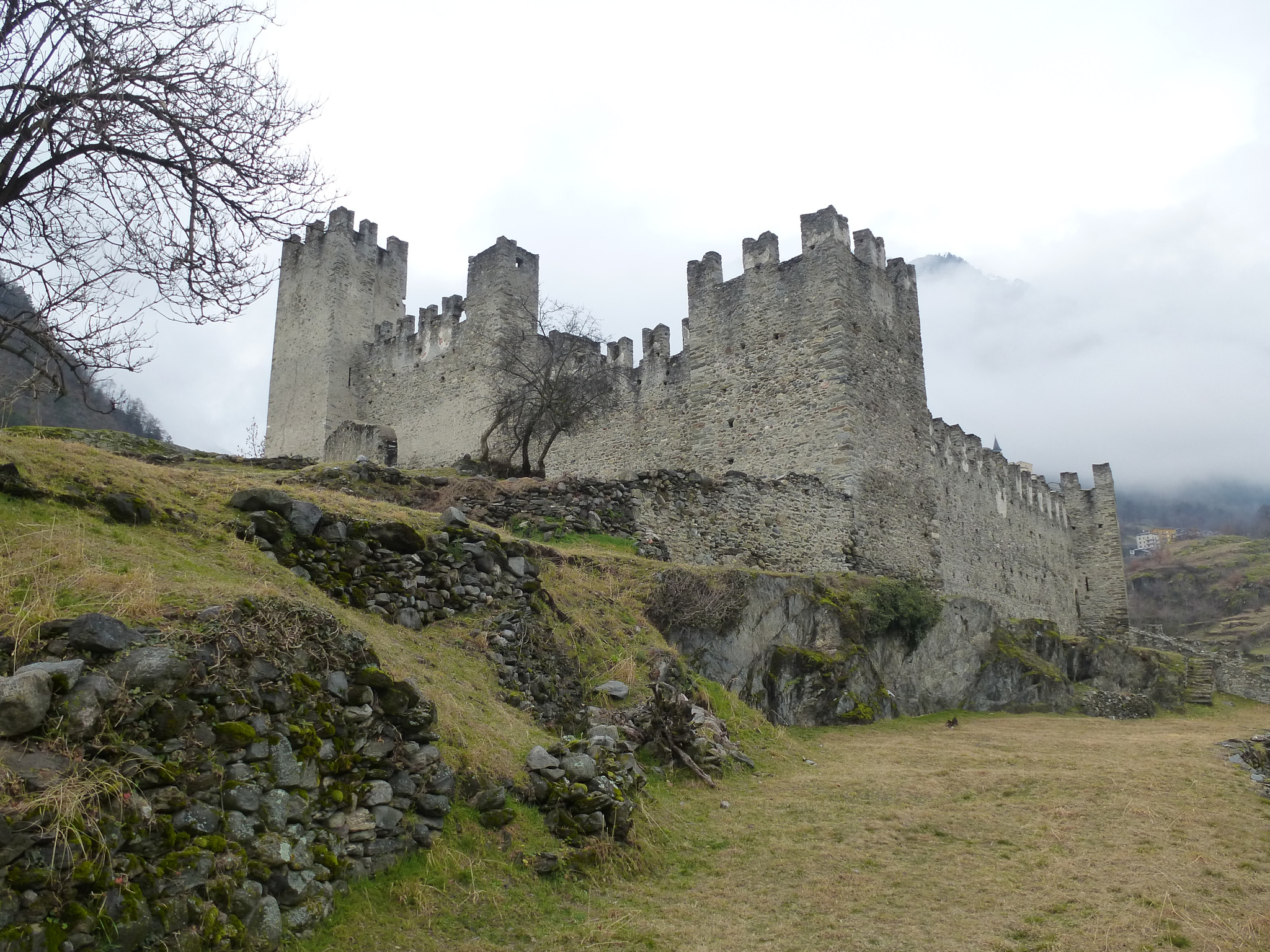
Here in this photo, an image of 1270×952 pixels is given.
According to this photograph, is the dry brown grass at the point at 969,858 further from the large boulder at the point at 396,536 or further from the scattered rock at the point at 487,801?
the large boulder at the point at 396,536

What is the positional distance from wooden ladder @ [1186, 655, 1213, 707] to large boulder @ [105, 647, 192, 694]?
87.7 ft

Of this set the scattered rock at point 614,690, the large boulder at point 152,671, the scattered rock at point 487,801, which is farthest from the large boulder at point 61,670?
the scattered rock at point 614,690

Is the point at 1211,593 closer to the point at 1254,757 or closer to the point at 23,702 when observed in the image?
the point at 1254,757

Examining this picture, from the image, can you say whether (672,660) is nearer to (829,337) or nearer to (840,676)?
(840,676)

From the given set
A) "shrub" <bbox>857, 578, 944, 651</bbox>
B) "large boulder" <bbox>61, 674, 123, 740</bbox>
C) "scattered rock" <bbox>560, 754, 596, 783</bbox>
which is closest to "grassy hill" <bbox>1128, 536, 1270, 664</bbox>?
"shrub" <bbox>857, 578, 944, 651</bbox>

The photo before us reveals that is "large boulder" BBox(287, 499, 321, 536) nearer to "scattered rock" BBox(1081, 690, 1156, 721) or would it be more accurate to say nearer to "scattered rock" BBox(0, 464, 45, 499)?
"scattered rock" BBox(0, 464, 45, 499)

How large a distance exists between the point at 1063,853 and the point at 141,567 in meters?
7.88

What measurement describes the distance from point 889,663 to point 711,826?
9661 mm

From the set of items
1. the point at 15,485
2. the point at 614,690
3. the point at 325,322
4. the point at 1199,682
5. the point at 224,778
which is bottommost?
the point at 1199,682

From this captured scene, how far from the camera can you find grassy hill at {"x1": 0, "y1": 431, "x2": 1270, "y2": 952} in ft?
19.1

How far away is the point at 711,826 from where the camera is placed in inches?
327

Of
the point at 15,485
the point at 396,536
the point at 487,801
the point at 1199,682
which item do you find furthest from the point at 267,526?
the point at 1199,682

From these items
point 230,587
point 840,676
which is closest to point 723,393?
point 840,676

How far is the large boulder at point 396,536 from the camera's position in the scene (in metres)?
9.95
